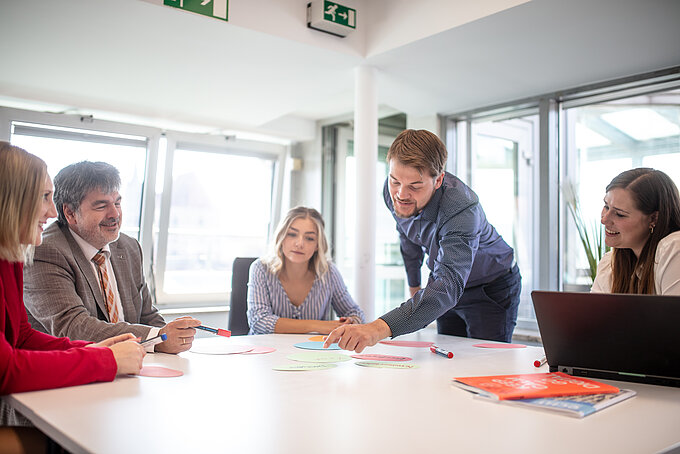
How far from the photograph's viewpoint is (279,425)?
92cm

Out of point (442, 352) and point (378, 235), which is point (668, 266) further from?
point (378, 235)

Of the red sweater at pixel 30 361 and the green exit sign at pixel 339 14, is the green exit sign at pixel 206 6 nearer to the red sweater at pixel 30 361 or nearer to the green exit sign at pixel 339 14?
the green exit sign at pixel 339 14

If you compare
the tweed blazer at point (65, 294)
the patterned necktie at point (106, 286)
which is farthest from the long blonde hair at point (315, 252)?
the tweed blazer at point (65, 294)

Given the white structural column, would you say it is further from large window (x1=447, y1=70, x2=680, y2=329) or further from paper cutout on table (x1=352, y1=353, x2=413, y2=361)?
paper cutout on table (x1=352, y1=353, x2=413, y2=361)

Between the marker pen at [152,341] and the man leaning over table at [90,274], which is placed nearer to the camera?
the marker pen at [152,341]

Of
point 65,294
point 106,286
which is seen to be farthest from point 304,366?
point 106,286

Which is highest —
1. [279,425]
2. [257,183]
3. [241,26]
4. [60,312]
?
[241,26]

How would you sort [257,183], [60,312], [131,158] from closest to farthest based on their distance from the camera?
[60,312] → [131,158] → [257,183]

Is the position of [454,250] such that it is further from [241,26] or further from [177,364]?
[241,26]

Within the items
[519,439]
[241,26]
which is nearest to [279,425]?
[519,439]

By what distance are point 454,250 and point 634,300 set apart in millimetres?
701

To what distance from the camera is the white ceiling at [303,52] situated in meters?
2.69

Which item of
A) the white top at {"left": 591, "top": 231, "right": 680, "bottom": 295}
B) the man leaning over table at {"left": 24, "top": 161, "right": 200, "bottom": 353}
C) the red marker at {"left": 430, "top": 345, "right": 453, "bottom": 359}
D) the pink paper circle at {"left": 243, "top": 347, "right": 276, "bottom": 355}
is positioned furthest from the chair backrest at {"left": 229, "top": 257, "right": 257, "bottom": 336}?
the white top at {"left": 591, "top": 231, "right": 680, "bottom": 295}

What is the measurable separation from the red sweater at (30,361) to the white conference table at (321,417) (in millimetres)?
26
